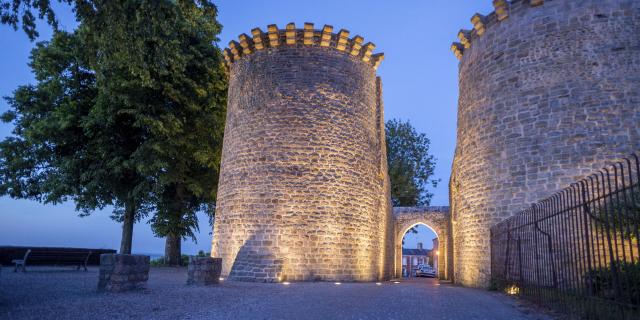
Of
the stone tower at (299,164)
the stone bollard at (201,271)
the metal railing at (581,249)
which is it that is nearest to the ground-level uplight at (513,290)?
the metal railing at (581,249)

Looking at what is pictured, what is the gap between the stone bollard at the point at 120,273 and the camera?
8.35m

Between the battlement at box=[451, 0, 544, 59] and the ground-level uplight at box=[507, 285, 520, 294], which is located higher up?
the battlement at box=[451, 0, 544, 59]

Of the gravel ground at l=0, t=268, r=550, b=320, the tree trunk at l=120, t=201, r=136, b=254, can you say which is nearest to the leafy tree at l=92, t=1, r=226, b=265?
the tree trunk at l=120, t=201, r=136, b=254

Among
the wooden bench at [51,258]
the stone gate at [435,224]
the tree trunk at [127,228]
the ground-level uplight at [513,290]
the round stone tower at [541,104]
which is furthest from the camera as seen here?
the stone gate at [435,224]

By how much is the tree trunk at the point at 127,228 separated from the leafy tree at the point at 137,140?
0.04 m

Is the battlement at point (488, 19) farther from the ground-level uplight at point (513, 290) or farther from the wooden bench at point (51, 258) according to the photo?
the wooden bench at point (51, 258)

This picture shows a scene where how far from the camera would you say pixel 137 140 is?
18.2 meters

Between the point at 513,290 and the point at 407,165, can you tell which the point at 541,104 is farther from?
the point at 407,165

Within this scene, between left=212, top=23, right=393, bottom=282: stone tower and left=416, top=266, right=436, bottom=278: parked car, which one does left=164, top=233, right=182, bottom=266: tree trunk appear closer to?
left=212, top=23, right=393, bottom=282: stone tower

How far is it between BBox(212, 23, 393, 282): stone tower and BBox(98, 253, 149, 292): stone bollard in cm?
455

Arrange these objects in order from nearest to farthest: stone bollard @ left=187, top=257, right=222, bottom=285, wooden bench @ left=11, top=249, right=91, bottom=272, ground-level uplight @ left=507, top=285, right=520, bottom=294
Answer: ground-level uplight @ left=507, top=285, right=520, bottom=294 → stone bollard @ left=187, top=257, right=222, bottom=285 → wooden bench @ left=11, top=249, right=91, bottom=272

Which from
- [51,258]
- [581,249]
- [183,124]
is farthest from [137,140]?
[581,249]

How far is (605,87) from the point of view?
1128cm

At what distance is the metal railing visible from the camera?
16.1 ft
